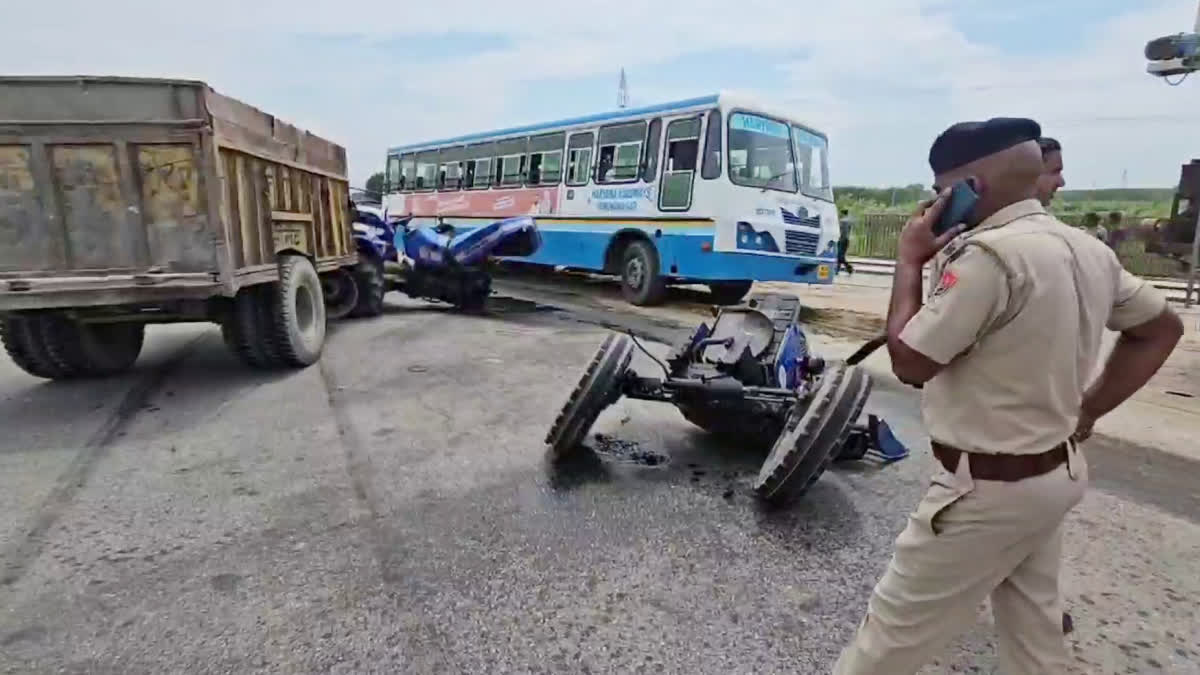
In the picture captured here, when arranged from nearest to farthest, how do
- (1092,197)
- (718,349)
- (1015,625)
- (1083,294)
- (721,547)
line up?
1. (1083,294)
2. (1015,625)
3. (721,547)
4. (718,349)
5. (1092,197)

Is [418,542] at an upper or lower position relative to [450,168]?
lower

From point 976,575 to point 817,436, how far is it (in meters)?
1.45

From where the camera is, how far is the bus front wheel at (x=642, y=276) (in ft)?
35.7

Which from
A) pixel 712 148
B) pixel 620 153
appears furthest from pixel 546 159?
pixel 712 148

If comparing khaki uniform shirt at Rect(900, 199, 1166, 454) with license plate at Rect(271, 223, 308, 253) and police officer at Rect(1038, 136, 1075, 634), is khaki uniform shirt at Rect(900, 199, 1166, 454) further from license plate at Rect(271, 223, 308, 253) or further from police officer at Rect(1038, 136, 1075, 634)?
license plate at Rect(271, 223, 308, 253)

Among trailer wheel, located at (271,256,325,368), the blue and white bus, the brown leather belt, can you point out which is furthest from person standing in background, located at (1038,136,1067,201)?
the blue and white bus

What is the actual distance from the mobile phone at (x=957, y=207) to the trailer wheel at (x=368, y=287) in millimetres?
8461

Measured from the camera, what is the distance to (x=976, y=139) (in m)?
1.60

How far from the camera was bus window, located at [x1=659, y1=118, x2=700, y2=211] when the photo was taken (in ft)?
33.5

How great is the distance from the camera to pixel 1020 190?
5.27ft

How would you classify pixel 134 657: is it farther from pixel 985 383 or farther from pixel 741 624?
pixel 985 383

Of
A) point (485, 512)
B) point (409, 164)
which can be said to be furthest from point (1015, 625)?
point (409, 164)

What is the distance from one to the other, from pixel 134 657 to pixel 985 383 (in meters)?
2.58

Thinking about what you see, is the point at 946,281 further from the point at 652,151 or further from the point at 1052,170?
the point at 652,151
